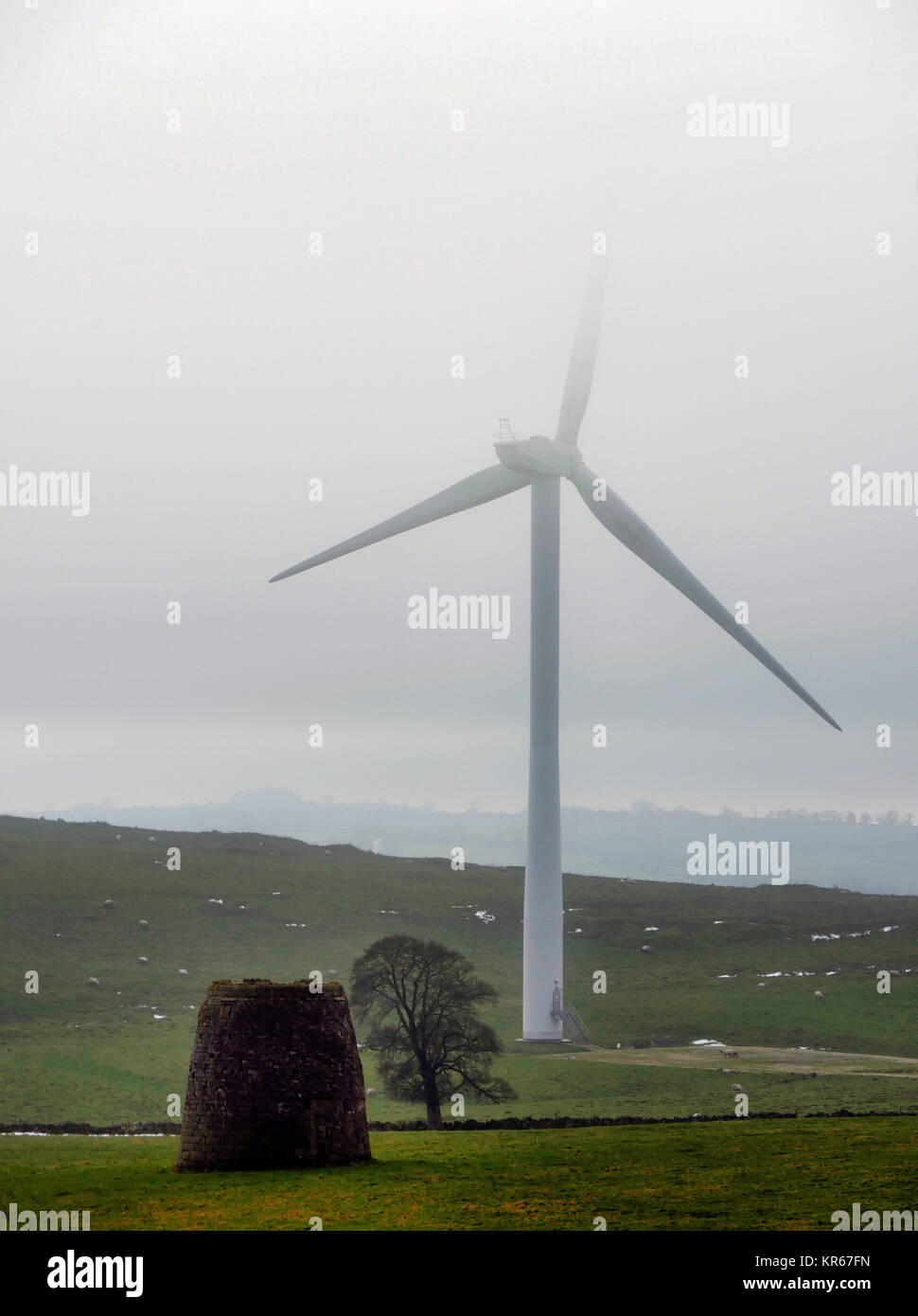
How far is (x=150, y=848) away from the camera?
181500 mm

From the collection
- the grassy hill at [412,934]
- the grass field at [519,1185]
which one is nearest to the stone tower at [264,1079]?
the grass field at [519,1185]

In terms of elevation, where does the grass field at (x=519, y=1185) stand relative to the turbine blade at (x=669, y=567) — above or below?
below

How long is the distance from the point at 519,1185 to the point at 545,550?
50161 mm

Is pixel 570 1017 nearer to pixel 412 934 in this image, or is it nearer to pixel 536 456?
pixel 536 456

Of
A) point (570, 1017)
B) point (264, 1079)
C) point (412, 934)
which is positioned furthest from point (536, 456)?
point (412, 934)

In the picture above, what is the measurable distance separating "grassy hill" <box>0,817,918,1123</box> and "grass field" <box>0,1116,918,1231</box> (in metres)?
23.8

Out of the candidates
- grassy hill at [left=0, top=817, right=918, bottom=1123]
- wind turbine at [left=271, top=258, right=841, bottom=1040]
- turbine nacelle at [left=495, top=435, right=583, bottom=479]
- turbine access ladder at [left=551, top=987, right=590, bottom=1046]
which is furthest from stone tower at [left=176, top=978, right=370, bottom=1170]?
turbine access ladder at [left=551, top=987, right=590, bottom=1046]

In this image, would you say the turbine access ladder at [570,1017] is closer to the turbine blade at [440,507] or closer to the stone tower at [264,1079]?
the turbine blade at [440,507]

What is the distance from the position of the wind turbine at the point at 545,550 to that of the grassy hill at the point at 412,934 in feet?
18.1

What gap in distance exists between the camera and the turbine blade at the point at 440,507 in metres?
81.4

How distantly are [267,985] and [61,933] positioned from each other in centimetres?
9845

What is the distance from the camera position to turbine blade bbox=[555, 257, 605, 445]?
85512 mm

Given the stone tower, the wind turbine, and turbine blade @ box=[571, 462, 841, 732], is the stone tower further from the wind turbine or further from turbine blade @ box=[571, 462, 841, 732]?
the wind turbine
